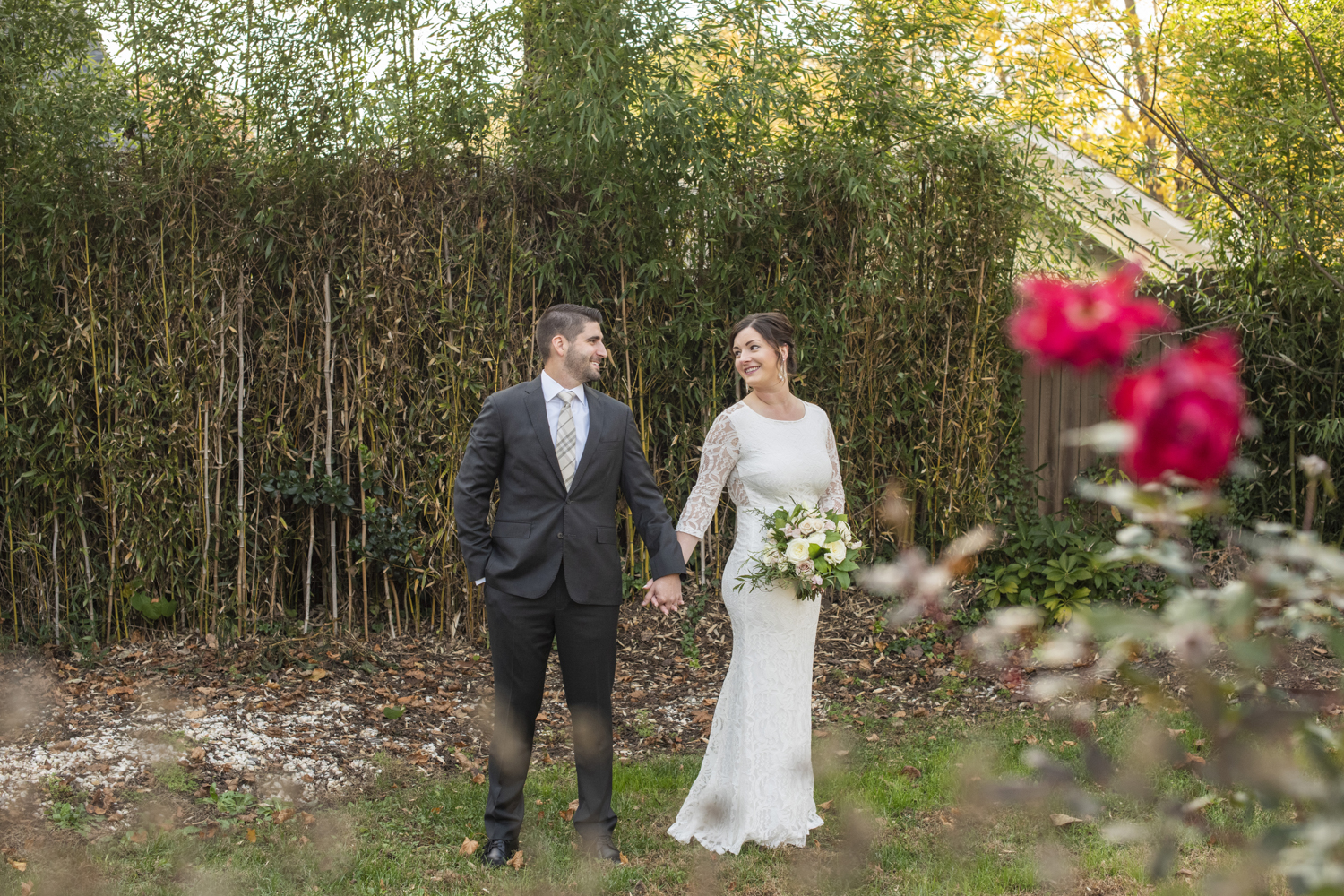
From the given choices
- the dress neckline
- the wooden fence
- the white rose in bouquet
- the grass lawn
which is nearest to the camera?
the grass lawn

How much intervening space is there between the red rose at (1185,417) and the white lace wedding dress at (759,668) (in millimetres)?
2218

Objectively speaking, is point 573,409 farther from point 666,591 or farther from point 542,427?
point 666,591

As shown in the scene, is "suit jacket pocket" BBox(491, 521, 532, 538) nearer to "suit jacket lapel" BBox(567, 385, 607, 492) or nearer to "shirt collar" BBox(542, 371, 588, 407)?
"suit jacket lapel" BBox(567, 385, 607, 492)

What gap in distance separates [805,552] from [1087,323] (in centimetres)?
205

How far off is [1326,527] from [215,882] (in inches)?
213

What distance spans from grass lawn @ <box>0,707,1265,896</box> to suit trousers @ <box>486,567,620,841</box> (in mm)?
156

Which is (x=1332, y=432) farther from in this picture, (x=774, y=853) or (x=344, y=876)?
(x=344, y=876)

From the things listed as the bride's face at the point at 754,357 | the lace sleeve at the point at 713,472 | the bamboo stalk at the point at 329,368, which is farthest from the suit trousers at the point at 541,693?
the bamboo stalk at the point at 329,368

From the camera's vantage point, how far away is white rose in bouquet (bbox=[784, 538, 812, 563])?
276 centimetres

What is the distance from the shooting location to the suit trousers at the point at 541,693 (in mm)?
2803

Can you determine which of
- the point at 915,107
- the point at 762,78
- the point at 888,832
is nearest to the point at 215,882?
the point at 888,832

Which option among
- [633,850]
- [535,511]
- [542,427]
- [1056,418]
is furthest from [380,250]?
[1056,418]

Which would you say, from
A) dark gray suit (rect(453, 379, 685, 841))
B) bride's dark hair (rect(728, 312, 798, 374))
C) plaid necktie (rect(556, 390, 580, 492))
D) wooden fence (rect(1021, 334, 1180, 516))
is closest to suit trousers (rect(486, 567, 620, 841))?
dark gray suit (rect(453, 379, 685, 841))

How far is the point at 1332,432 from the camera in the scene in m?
4.80
